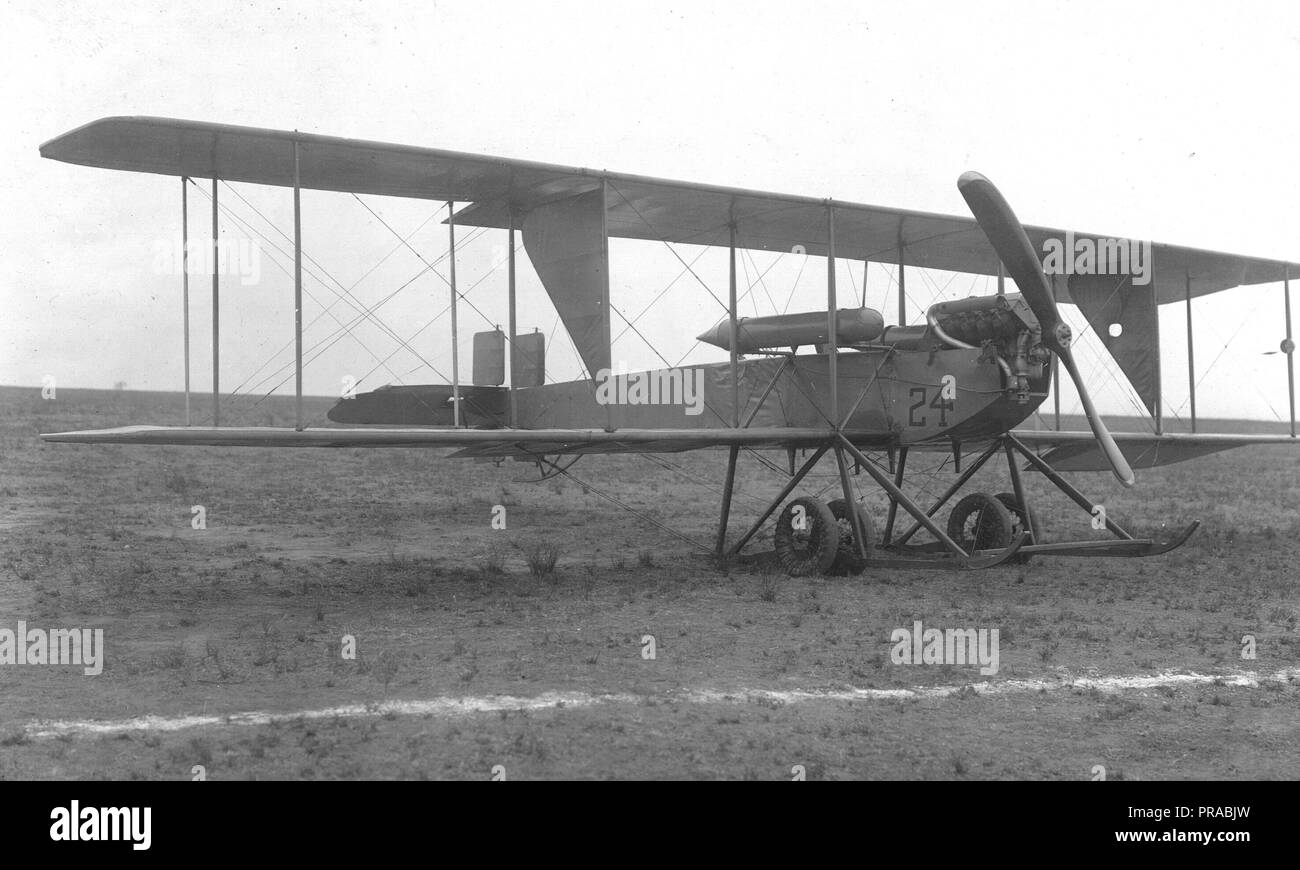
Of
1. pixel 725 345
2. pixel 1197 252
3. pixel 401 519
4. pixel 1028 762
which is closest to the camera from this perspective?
pixel 1028 762

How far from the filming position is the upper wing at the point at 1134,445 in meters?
14.2

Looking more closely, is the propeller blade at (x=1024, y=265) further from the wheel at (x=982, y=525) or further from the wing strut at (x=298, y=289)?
the wing strut at (x=298, y=289)

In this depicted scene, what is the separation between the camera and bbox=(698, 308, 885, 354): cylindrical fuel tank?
11891 mm

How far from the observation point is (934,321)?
1152 cm

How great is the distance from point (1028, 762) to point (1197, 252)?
11.5m

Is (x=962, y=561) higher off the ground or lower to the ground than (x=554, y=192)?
lower

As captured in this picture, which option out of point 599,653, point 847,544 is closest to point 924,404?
point 847,544

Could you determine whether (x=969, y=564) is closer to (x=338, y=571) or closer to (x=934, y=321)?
(x=934, y=321)

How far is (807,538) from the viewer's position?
12.0 meters

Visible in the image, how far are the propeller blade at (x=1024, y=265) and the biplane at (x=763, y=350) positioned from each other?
0.07 ft

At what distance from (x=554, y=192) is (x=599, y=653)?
17.5 feet

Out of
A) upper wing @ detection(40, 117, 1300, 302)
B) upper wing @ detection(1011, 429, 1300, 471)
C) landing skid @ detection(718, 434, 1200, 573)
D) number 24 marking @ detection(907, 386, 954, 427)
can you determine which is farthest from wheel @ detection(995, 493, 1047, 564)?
upper wing @ detection(40, 117, 1300, 302)

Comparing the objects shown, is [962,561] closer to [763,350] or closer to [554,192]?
[763,350]

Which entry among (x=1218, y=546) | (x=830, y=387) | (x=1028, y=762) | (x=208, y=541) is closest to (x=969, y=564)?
(x=830, y=387)
